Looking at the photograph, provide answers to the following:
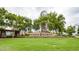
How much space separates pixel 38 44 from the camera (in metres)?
2.66

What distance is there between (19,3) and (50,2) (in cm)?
39

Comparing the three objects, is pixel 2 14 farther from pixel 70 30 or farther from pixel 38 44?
pixel 70 30

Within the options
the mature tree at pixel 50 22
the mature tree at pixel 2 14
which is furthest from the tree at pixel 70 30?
the mature tree at pixel 2 14

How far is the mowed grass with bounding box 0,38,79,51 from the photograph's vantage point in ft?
8.69

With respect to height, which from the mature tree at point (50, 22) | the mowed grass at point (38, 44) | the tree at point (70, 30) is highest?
the mature tree at point (50, 22)

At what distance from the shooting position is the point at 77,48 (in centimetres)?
264

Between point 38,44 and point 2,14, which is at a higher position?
point 2,14

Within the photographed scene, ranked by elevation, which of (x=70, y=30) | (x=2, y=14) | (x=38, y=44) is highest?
(x=2, y=14)

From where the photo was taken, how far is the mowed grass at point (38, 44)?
265 cm

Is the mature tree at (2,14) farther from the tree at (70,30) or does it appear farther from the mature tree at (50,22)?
the tree at (70,30)

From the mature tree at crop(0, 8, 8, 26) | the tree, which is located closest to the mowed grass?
the tree

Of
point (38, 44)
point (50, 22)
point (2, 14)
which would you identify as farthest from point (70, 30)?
point (2, 14)
